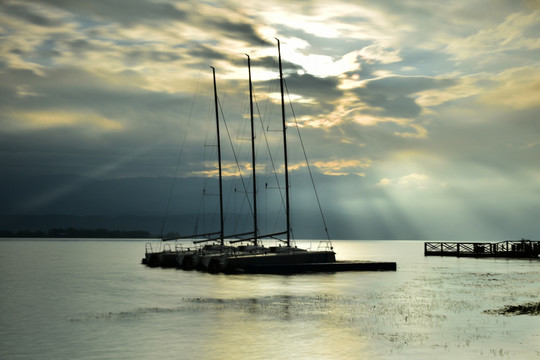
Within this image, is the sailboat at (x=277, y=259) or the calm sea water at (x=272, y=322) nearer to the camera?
the calm sea water at (x=272, y=322)

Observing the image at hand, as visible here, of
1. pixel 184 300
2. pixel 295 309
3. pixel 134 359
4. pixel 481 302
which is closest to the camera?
pixel 134 359

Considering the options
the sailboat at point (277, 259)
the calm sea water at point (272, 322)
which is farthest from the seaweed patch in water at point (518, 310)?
the sailboat at point (277, 259)

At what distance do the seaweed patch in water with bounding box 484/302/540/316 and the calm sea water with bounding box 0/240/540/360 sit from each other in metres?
0.81

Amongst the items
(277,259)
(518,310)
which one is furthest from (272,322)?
(277,259)

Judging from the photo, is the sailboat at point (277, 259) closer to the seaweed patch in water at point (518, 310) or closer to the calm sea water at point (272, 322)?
the calm sea water at point (272, 322)

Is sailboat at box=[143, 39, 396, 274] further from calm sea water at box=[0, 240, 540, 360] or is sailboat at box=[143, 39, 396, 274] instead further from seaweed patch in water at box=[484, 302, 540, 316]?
seaweed patch in water at box=[484, 302, 540, 316]

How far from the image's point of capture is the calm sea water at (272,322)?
24.5m

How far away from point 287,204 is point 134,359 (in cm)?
4278

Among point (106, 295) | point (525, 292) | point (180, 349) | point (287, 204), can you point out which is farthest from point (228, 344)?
point (287, 204)

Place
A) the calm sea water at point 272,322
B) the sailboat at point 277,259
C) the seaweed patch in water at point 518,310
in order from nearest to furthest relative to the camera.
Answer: the calm sea water at point 272,322, the seaweed patch in water at point 518,310, the sailboat at point 277,259

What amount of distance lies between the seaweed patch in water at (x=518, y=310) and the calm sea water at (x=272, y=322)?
813mm

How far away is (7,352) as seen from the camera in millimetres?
26219

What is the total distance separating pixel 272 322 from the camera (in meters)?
31.5

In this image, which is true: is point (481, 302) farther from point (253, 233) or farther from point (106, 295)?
point (253, 233)
